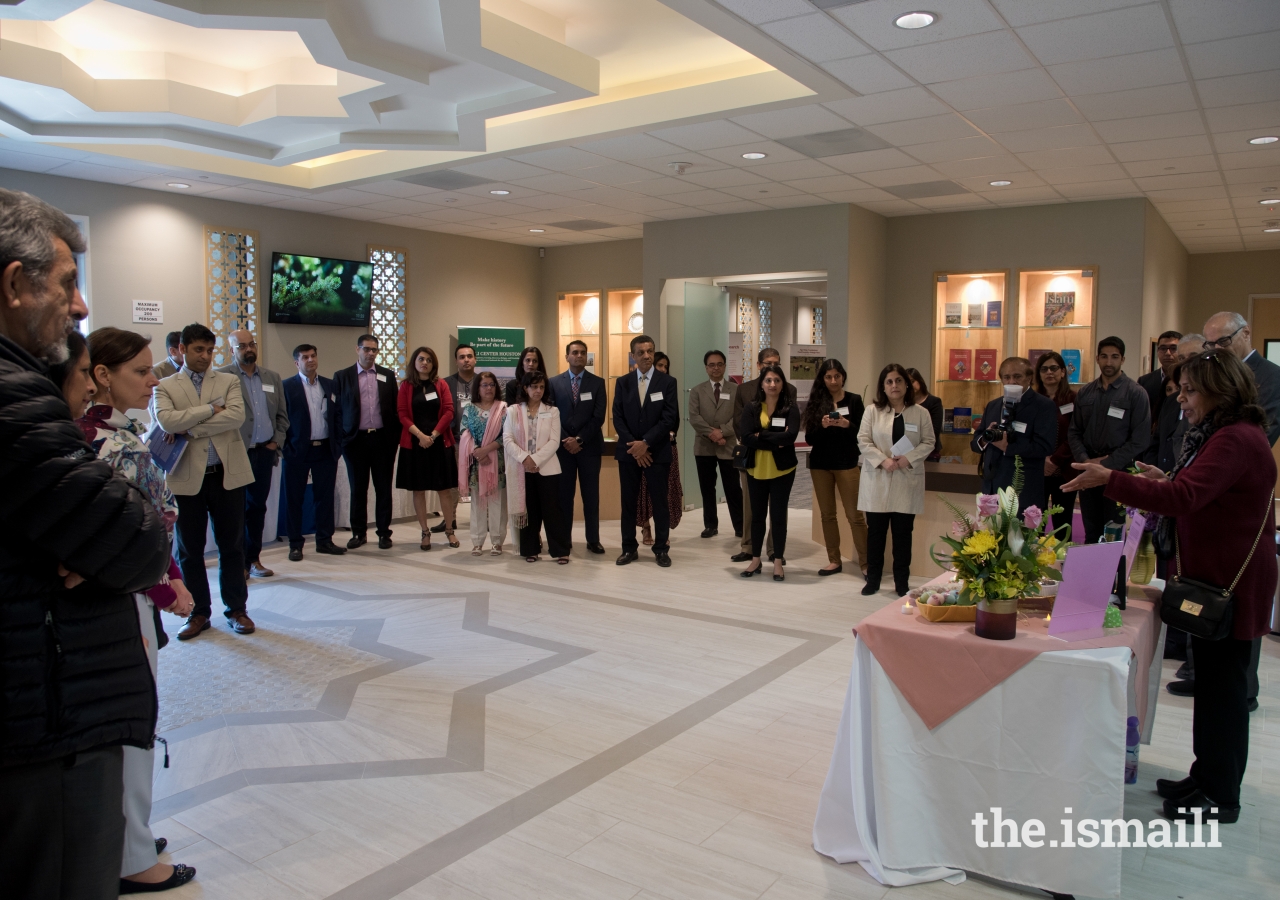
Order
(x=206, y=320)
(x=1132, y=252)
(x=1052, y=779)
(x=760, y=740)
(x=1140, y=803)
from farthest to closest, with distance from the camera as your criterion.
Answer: (x=206, y=320) < (x=1132, y=252) < (x=760, y=740) < (x=1140, y=803) < (x=1052, y=779)

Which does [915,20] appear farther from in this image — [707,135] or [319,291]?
[319,291]

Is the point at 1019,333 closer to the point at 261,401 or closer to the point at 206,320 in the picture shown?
the point at 261,401

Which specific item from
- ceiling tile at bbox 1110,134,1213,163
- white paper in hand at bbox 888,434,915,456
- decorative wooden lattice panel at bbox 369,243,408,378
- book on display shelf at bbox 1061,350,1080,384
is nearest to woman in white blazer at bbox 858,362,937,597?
white paper in hand at bbox 888,434,915,456

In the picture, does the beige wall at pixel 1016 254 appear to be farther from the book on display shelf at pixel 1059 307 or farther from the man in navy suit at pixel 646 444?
the man in navy suit at pixel 646 444

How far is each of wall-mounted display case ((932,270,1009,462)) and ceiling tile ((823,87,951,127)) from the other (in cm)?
381

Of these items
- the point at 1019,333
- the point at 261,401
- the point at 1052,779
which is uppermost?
the point at 1019,333

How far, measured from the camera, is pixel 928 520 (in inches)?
260

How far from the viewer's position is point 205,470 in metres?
5.02

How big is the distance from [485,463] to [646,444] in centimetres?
137

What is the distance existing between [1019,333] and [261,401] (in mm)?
7249

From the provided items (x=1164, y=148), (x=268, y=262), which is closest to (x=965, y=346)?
(x=1164, y=148)

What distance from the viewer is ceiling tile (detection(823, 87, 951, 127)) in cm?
546

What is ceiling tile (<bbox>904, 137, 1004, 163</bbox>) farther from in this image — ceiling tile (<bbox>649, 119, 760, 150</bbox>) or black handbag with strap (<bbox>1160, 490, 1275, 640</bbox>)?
black handbag with strap (<bbox>1160, 490, 1275, 640</bbox>)

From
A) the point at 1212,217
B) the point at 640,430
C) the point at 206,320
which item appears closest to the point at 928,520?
the point at 640,430
